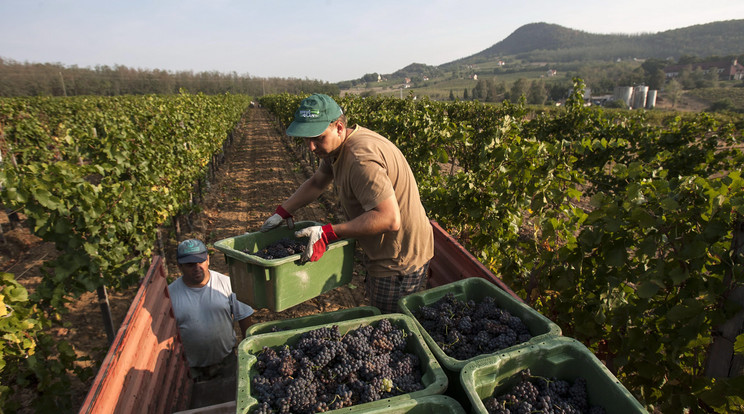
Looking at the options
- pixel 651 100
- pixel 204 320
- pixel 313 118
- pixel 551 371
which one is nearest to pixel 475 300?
pixel 551 371

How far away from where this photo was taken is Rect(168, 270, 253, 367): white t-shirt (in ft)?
10.7

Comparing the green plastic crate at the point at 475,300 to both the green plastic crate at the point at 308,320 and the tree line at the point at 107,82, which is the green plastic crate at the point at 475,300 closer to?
the green plastic crate at the point at 308,320

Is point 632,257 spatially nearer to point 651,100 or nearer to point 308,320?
point 308,320

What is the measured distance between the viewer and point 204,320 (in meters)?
3.28

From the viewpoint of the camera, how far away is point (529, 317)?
6.97 feet

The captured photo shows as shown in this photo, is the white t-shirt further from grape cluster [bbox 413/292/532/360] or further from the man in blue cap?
grape cluster [bbox 413/292/532/360]

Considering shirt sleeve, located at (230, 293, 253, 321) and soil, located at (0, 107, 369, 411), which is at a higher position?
shirt sleeve, located at (230, 293, 253, 321)

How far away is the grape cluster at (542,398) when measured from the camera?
5.09ft

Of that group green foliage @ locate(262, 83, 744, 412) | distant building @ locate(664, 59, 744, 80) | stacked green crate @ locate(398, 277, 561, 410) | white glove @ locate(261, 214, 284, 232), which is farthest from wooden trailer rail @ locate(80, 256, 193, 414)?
distant building @ locate(664, 59, 744, 80)

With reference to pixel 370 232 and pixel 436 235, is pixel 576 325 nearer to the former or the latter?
pixel 436 235

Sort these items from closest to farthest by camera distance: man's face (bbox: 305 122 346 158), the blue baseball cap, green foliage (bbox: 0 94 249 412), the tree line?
man's face (bbox: 305 122 346 158)
green foliage (bbox: 0 94 249 412)
the blue baseball cap
the tree line

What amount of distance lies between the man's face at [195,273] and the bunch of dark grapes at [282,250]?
703 millimetres

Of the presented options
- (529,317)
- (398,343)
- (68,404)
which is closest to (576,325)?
(529,317)

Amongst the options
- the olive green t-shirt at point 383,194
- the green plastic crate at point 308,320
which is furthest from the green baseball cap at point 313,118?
the green plastic crate at point 308,320
